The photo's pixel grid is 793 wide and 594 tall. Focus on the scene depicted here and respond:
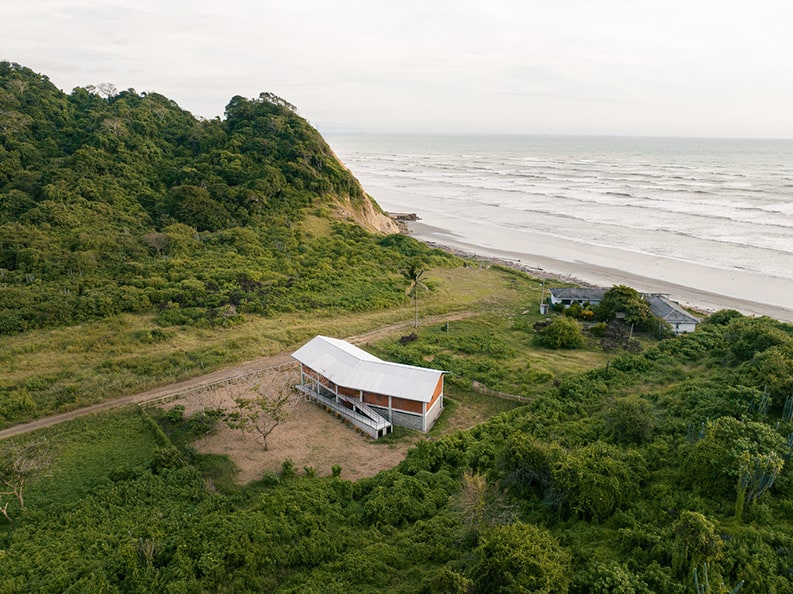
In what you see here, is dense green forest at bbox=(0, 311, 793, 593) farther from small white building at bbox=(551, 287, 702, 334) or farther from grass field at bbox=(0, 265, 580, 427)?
small white building at bbox=(551, 287, 702, 334)

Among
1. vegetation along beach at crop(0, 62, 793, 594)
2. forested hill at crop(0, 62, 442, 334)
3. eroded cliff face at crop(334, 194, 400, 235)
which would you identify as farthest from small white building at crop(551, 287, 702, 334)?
eroded cliff face at crop(334, 194, 400, 235)

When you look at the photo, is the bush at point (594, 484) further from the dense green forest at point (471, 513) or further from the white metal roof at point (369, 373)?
the white metal roof at point (369, 373)

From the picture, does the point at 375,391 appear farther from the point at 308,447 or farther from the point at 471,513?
the point at 471,513

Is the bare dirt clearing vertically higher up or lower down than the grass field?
lower down

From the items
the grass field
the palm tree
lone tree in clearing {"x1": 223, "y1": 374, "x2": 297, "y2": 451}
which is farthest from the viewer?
the palm tree

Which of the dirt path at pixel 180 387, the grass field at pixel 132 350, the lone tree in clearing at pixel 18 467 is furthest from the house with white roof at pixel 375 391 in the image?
the lone tree in clearing at pixel 18 467

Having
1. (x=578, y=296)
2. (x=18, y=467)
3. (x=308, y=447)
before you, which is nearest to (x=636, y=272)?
(x=578, y=296)

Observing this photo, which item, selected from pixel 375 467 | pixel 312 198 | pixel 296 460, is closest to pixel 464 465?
pixel 375 467
